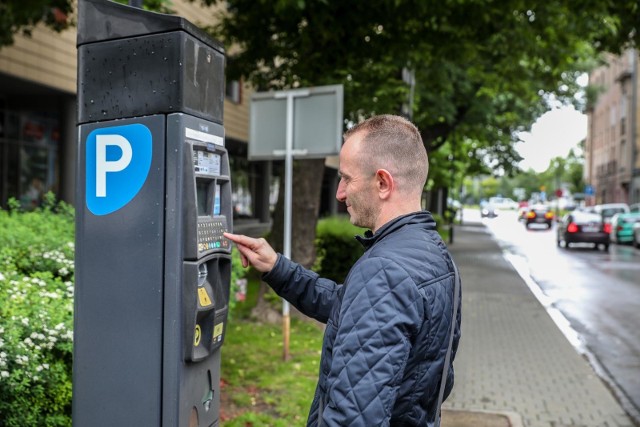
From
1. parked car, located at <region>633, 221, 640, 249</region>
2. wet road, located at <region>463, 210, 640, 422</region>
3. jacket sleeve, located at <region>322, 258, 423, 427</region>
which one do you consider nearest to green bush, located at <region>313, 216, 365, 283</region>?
wet road, located at <region>463, 210, 640, 422</region>

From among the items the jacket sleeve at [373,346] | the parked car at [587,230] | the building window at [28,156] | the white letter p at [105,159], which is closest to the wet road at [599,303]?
the parked car at [587,230]

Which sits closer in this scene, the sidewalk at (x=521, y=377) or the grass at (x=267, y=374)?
the grass at (x=267, y=374)

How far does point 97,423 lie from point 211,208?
3.36 ft

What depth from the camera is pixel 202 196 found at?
2854 mm

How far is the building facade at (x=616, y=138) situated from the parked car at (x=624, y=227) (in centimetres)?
1846

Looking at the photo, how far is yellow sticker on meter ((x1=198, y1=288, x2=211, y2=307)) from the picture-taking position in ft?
8.94

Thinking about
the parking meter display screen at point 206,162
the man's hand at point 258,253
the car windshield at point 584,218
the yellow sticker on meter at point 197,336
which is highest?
the parking meter display screen at point 206,162

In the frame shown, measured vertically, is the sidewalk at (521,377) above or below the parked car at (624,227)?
below

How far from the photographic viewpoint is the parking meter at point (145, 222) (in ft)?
8.83

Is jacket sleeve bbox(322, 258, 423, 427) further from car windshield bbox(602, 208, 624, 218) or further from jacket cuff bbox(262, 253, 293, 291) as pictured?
car windshield bbox(602, 208, 624, 218)

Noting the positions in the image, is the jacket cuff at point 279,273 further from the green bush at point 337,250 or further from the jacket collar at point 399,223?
the green bush at point 337,250

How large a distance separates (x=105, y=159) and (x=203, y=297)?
702 millimetres

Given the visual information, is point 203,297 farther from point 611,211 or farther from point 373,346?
point 611,211

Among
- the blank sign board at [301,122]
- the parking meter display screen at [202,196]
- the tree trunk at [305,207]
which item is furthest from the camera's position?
the tree trunk at [305,207]
